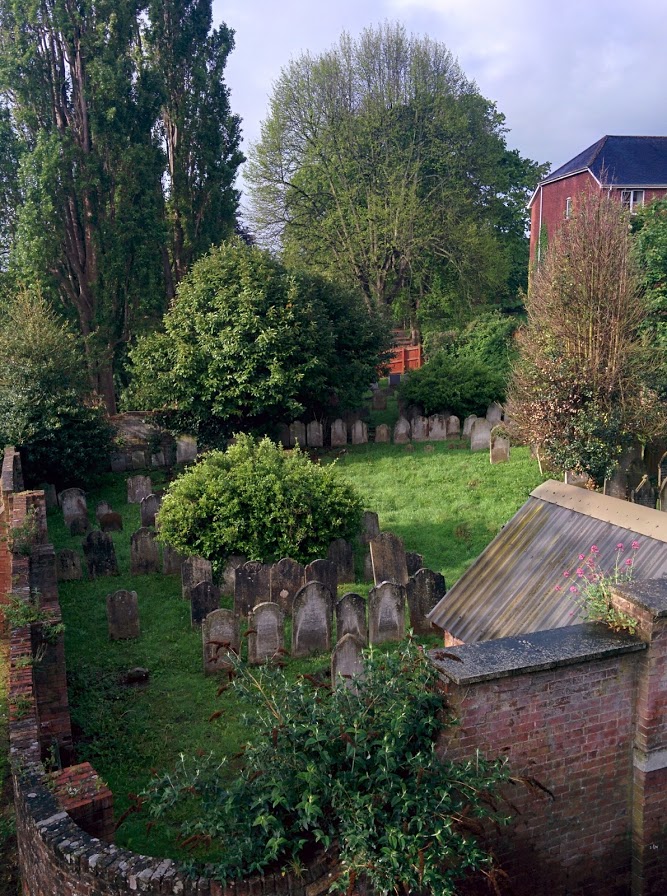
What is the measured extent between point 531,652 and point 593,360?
10.9 meters

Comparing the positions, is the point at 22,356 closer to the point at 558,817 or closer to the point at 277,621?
the point at 277,621

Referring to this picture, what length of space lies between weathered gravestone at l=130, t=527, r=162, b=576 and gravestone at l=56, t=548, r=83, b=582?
0.90 m

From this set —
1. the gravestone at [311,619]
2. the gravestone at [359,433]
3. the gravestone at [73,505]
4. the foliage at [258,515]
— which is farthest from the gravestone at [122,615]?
the gravestone at [359,433]

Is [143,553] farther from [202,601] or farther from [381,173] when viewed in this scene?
[381,173]

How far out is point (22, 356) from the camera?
18891 millimetres

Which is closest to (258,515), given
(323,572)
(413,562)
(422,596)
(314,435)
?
(323,572)

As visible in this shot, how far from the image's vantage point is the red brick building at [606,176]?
108ft

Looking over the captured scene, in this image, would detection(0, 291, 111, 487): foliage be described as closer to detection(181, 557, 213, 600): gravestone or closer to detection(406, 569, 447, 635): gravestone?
detection(181, 557, 213, 600): gravestone

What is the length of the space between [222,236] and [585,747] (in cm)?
2574

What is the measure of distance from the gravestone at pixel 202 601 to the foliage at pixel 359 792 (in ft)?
19.5

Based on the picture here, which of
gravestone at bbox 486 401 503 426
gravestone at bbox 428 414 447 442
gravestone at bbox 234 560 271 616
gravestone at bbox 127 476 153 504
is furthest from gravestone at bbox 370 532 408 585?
gravestone at bbox 486 401 503 426

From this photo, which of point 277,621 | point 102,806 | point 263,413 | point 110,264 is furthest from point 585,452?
point 110,264

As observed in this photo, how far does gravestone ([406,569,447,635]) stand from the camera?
10453 millimetres

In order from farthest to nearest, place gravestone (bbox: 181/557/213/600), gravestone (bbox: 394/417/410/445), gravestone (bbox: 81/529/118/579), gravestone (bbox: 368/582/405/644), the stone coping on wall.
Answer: gravestone (bbox: 394/417/410/445) < gravestone (bbox: 81/529/118/579) < gravestone (bbox: 181/557/213/600) < gravestone (bbox: 368/582/405/644) < the stone coping on wall
